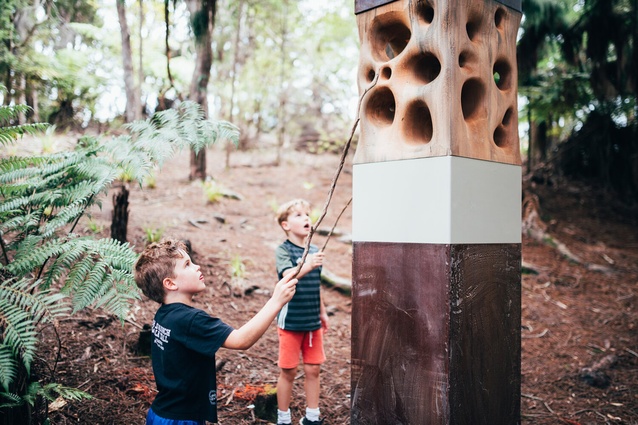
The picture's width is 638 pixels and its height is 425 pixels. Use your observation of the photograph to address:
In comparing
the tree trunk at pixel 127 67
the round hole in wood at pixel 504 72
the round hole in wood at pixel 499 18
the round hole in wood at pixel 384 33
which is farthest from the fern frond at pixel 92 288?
the tree trunk at pixel 127 67

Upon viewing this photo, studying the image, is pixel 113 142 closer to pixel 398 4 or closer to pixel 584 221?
pixel 398 4

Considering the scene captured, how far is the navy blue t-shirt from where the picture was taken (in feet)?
6.24

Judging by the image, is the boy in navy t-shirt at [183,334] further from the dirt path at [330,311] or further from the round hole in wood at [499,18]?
the round hole in wood at [499,18]

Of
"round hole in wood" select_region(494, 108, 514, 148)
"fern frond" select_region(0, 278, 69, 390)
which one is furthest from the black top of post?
"fern frond" select_region(0, 278, 69, 390)

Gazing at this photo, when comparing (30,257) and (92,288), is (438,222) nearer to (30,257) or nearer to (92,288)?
(92,288)

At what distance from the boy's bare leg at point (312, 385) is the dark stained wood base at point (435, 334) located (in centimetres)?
58

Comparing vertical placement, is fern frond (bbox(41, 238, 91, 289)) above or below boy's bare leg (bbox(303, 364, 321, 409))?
above

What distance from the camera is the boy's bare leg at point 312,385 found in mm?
2990

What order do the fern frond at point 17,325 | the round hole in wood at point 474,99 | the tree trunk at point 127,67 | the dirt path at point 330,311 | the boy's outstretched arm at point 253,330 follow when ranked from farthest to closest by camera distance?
1. the tree trunk at point 127,67
2. the dirt path at point 330,311
3. the round hole in wood at point 474,99
4. the boy's outstretched arm at point 253,330
5. the fern frond at point 17,325

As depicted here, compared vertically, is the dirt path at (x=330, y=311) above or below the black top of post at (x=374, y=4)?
below

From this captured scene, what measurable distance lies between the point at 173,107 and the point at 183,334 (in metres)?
8.71

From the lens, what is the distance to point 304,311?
3.04m

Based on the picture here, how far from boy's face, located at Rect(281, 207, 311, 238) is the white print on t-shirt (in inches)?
53.6

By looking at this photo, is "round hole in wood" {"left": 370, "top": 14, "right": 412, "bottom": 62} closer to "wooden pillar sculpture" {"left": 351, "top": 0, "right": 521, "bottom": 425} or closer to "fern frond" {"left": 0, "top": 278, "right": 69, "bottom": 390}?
"wooden pillar sculpture" {"left": 351, "top": 0, "right": 521, "bottom": 425}
